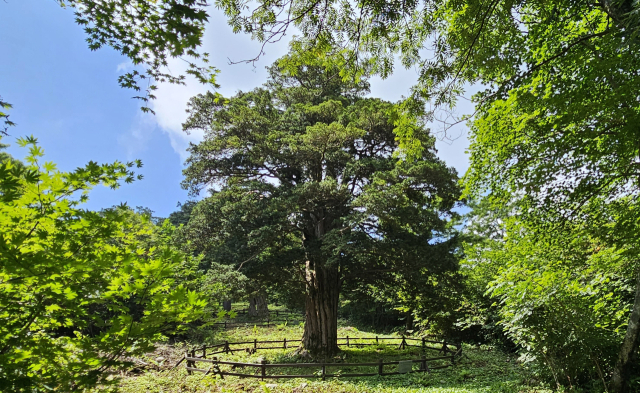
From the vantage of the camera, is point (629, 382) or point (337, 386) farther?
point (337, 386)

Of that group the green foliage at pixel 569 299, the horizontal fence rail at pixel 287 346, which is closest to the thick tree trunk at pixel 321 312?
the horizontal fence rail at pixel 287 346

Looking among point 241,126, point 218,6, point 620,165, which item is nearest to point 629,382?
point 620,165

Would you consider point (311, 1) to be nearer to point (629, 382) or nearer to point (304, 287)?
point (629, 382)

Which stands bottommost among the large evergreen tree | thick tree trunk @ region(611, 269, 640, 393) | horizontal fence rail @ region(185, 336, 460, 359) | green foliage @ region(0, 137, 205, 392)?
horizontal fence rail @ region(185, 336, 460, 359)

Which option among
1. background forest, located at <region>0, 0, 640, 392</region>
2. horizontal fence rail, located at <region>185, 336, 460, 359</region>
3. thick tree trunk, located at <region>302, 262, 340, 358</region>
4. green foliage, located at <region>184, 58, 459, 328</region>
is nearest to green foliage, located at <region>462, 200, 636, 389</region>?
background forest, located at <region>0, 0, 640, 392</region>

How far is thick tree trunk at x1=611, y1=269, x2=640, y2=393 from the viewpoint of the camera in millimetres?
4422

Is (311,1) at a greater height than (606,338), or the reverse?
(311,1)

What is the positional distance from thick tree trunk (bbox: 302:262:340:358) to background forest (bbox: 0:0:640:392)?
0.06m

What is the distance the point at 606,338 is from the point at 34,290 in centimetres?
729

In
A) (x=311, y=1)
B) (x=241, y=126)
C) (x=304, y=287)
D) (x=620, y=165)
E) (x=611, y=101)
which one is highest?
(x=241, y=126)

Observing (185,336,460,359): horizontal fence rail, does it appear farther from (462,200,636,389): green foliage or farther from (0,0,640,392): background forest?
(462,200,636,389): green foliage

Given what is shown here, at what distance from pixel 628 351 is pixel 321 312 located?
8784mm

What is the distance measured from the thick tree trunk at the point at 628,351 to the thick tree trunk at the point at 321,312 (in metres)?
8.14

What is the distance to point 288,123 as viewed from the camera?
42.8 feet
